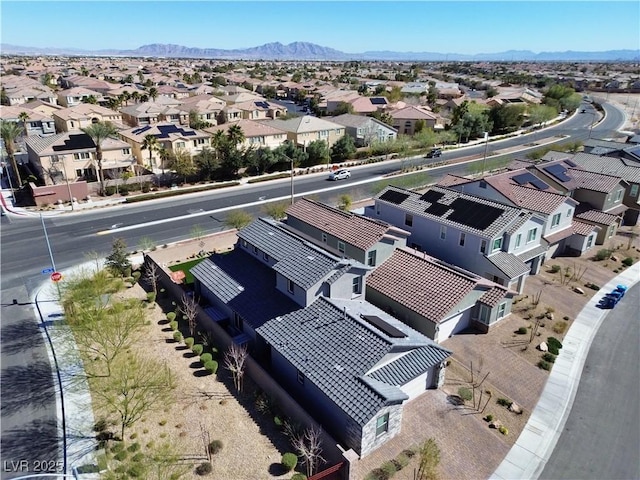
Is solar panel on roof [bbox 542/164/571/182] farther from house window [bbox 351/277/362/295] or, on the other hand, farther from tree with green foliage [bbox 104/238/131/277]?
tree with green foliage [bbox 104/238/131/277]

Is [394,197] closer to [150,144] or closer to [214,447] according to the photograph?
[214,447]

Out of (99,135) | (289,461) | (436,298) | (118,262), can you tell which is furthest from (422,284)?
(99,135)

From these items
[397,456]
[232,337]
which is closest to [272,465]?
[397,456]

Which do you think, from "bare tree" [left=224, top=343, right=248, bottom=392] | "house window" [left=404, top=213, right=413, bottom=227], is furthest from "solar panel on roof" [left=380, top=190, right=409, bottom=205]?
"bare tree" [left=224, top=343, right=248, bottom=392]

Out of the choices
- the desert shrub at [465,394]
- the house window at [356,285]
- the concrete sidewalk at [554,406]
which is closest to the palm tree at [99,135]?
the house window at [356,285]

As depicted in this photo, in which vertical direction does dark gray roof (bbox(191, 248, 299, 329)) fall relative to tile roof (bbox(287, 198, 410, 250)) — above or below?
below

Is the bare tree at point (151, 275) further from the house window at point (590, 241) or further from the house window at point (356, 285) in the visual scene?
the house window at point (590, 241)

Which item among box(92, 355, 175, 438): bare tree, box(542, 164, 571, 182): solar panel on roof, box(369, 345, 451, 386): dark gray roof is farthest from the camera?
box(542, 164, 571, 182): solar panel on roof

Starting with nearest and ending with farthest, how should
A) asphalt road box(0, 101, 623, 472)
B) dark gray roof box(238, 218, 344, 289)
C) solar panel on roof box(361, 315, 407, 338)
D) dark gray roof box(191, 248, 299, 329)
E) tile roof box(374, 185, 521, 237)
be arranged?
asphalt road box(0, 101, 623, 472) < solar panel on roof box(361, 315, 407, 338) < dark gray roof box(238, 218, 344, 289) < dark gray roof box(191, 248, 299, 329) < tile roof box(374, 185, 521, 237)
